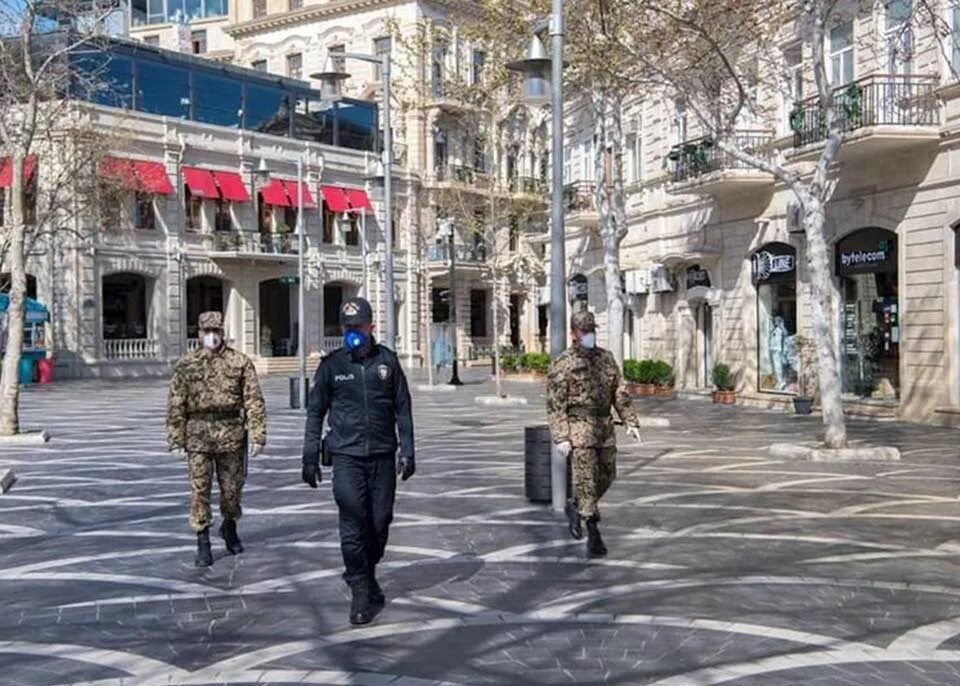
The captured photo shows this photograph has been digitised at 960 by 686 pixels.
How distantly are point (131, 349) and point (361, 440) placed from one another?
38.6m

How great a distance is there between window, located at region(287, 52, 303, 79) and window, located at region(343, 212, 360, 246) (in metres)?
10.9

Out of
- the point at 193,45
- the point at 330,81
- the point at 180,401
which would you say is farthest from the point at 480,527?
the point at 193,45

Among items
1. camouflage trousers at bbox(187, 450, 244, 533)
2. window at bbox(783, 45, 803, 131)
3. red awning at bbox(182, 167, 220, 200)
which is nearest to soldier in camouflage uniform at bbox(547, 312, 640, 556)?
camouflage trousers at bbox(187, 450, 244, 533)

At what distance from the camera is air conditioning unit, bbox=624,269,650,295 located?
3094 cm

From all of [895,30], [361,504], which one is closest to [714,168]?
[895,30]

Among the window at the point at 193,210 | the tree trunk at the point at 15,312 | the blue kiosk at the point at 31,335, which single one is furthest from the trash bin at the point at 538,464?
the window at the point at 193,210

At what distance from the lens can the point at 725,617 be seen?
268 inches

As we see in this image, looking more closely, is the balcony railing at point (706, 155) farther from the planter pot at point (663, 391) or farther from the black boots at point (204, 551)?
the black boots at point (204, 551)

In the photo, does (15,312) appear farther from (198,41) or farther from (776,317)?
(198,41)

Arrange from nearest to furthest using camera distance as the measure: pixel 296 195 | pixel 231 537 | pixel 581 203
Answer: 1. pixel 231 537
2. pixel 581 203
3. pixel 296 195

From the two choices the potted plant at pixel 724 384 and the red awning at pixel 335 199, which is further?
the red awning at pixel 335 199

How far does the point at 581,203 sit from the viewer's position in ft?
114

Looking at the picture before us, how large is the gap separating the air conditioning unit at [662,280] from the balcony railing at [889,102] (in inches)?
370

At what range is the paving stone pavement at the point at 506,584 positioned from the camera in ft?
19.4
